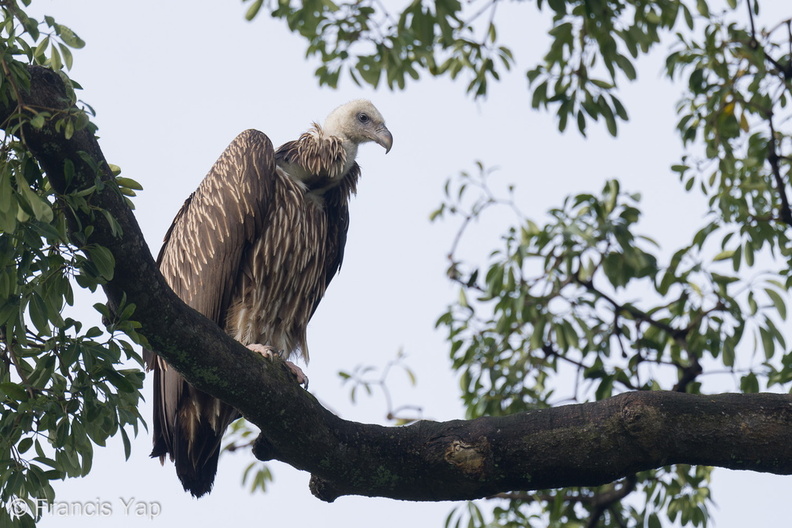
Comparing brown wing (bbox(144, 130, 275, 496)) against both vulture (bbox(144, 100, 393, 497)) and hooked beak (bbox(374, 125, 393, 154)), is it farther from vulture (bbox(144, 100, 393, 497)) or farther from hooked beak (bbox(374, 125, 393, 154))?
hooked beak (bbox(374, 125, 393, 154))

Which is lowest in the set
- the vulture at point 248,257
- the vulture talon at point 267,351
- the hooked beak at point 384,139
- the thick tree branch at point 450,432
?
the thick tree branch at point 450,432

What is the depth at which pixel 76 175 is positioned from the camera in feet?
10.5

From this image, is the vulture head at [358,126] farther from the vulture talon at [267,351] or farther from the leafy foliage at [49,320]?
the leafy foliage at [49,320]

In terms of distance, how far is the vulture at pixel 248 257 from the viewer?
5215mm

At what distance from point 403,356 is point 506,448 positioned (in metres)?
3.86

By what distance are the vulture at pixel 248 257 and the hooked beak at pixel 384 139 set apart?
16.3 inches

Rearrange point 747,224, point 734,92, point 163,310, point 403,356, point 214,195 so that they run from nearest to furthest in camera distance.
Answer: point 163,310 → point 214,195 → point 747,224 → point 734,92 → point 403,356

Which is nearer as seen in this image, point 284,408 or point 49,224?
point 49,224

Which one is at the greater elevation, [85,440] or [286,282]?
[286,282]

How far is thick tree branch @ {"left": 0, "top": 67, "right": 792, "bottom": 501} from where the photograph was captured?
11.7ft

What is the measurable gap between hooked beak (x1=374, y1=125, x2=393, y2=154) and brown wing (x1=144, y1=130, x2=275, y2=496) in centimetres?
105

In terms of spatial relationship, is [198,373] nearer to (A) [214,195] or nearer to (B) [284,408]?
(B) [284,408]

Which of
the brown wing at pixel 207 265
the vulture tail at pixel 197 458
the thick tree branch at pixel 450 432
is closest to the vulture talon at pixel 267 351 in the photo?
the thick tree branch at pixel 450 432

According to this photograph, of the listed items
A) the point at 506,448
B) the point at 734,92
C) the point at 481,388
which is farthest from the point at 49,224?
the point at 734,92
